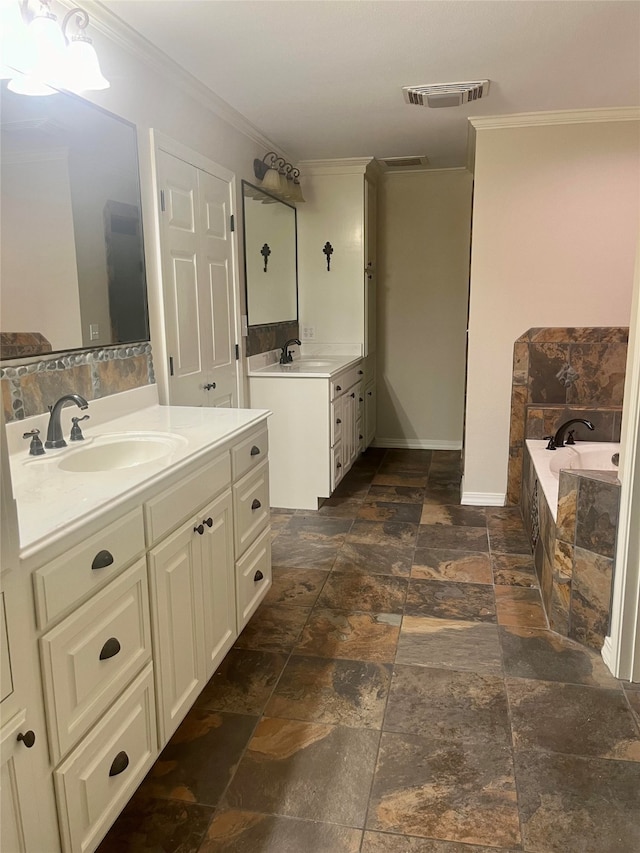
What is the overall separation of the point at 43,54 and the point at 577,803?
2.56 metres

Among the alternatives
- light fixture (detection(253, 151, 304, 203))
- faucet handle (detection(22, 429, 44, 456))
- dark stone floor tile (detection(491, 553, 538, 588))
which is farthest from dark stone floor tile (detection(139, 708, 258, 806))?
light fixture (detection(253, 151, 304, 203))

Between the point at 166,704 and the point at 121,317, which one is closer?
the point at 166,704

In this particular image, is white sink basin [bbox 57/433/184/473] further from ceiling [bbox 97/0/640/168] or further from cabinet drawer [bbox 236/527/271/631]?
ceiling [bbox 97/0/640/168]

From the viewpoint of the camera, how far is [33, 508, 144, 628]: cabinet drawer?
124 cm

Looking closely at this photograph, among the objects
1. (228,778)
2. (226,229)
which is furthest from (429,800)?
(226,229)

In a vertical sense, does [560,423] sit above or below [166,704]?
above

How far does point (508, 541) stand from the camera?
11.6ft

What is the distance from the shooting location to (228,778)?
6.00 feet

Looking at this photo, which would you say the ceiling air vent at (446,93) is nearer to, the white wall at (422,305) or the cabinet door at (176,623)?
the white wall at (422,305)

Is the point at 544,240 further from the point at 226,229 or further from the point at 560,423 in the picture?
the point at 226,229

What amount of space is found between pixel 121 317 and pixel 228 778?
1.67 metres

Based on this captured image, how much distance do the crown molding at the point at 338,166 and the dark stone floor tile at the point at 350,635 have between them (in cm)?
322

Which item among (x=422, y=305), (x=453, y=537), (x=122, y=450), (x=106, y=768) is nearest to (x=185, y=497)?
(x=122, y=450)

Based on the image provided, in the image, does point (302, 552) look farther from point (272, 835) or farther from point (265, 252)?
point (265, 252)
